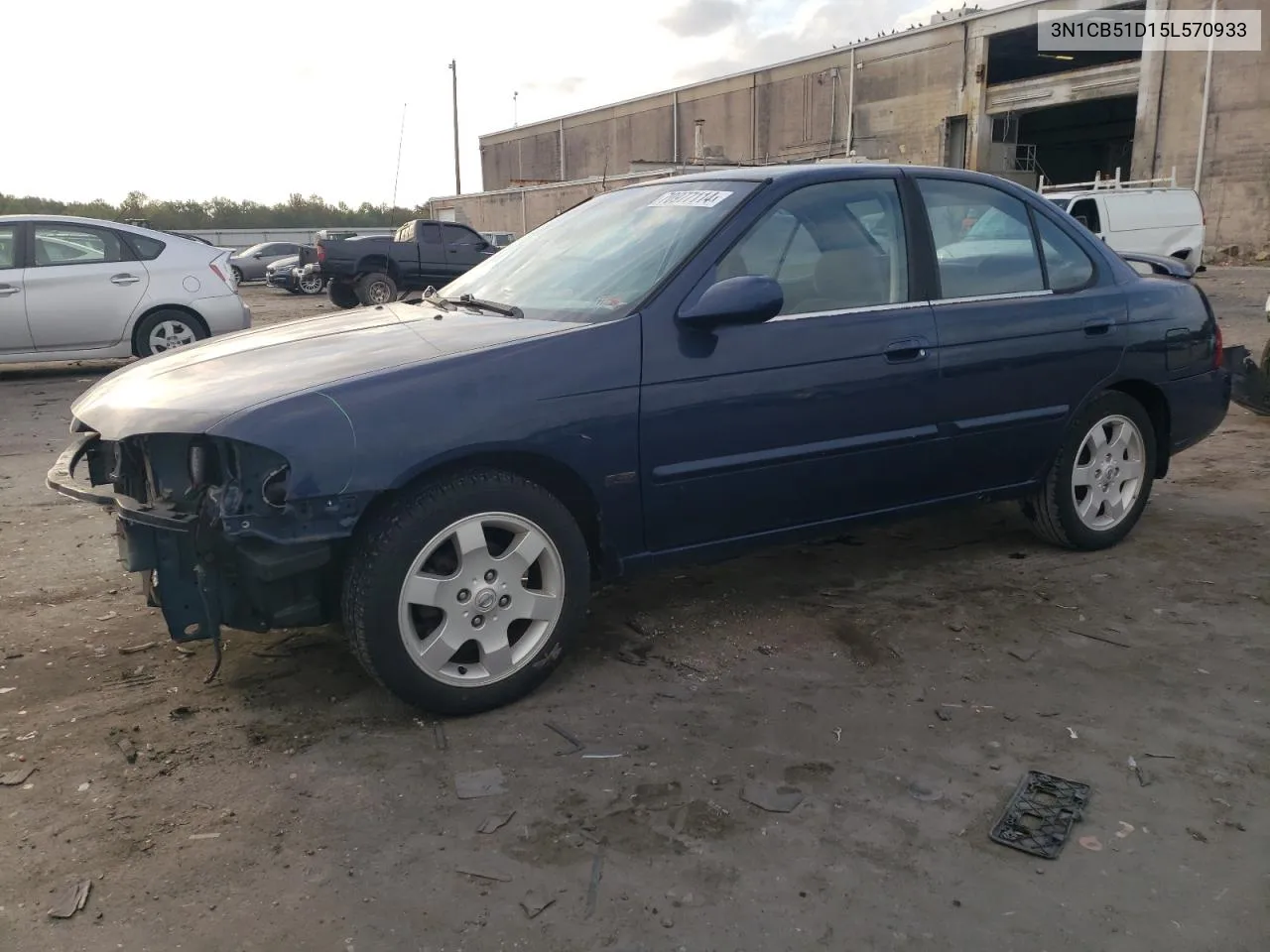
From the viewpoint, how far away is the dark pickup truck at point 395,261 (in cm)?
1738

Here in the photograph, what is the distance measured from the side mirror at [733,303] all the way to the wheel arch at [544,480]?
0.65 metres

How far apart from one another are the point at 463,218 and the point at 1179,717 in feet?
144

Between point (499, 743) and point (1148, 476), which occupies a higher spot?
point (1148, 476)

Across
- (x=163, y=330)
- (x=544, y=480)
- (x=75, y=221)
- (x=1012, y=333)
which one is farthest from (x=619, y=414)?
(x=75, y=221)

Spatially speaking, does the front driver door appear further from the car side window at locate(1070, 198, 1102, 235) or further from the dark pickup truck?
the dark pickup truck

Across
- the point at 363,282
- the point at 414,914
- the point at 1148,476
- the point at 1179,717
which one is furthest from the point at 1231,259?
the point at 414,914

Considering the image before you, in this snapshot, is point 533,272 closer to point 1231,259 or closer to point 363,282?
point 363,282

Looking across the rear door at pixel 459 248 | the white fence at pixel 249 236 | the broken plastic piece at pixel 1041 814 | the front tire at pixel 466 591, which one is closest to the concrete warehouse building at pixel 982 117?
the rear door at pixel 459 248

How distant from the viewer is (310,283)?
21.7 meters

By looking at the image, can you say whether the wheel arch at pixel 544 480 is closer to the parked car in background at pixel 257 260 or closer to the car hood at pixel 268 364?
the car hood at pixel 268 364

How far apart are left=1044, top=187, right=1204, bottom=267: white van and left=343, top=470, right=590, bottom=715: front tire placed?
14.7m

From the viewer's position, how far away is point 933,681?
334 centimetres

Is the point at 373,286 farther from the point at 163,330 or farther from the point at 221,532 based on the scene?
the point at 221,532

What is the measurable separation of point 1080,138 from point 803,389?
41.9m
